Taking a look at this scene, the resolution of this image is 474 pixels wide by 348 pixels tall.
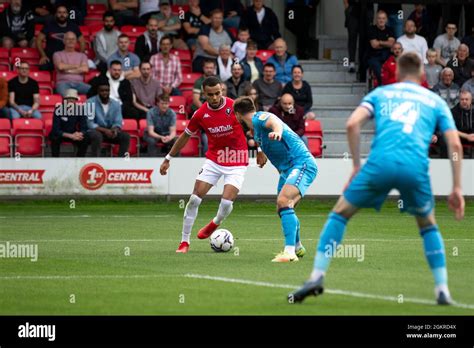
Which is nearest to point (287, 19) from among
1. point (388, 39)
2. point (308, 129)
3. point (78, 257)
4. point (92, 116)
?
point (388, 39)

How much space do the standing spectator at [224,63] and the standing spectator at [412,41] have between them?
14.3 feet

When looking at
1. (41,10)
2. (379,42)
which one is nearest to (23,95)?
(41,10)

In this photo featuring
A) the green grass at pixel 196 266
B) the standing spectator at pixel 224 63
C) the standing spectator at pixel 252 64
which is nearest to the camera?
the green grass at pixel 196 266

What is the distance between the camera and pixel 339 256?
15.1 m

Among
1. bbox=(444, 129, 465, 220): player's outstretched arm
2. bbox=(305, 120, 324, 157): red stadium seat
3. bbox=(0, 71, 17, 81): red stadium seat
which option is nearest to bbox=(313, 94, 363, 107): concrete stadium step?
bbox=(305, 120, 324, 157): red stadium seat

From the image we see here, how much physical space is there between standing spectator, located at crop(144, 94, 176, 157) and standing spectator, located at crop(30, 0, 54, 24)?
17.0 feet

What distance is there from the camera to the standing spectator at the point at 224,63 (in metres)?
27.2

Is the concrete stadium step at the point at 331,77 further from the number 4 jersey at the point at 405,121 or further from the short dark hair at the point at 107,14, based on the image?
the number 4 jersey at the point at 405,121

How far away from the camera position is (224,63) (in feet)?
89.8

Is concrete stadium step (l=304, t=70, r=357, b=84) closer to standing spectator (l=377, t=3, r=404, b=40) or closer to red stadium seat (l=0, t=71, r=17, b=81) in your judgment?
standing spectator (l=377, t=3, r=404, b=40)

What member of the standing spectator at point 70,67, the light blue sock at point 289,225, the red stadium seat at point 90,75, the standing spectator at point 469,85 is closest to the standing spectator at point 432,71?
the standing spectator at point 469,85

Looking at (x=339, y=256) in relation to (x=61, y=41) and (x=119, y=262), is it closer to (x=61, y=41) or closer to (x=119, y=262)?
(x=119, y=262)

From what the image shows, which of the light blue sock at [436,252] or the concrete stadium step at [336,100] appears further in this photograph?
the concrete stadium step at [336,100]
